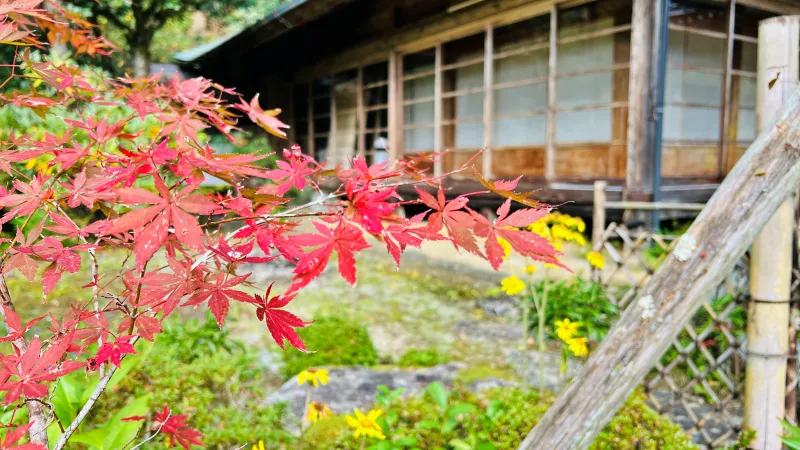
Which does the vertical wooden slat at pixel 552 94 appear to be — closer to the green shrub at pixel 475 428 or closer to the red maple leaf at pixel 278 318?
the green shrub at pixel 475 428

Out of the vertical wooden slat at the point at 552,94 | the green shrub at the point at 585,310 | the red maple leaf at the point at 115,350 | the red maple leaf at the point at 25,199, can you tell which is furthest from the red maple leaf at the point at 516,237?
the vertical wooden slat at the point at 552,94

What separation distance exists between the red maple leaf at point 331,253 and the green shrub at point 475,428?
1.13m

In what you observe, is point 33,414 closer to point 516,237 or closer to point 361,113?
point 516,237

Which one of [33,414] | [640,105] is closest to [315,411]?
[33,414]

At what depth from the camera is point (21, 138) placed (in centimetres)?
95

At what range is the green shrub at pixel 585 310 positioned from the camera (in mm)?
2420

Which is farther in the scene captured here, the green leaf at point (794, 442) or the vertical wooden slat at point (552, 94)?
the vertical wooden slat at point (552, 94)

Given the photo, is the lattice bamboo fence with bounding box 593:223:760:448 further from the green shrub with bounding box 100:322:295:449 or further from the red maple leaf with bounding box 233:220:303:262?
the green shrub with bounding box 100:322:295:449

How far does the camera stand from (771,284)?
1.51 metres

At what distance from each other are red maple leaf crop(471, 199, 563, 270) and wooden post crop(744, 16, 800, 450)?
1140 millimetres

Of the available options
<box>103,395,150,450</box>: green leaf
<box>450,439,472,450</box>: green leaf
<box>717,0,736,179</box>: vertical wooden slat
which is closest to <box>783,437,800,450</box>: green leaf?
<box>450,439,472,450</box>: green leaf

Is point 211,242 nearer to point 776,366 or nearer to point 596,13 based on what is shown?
point 776,366

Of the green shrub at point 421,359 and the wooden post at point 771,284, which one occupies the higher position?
the wooden post at point 771,284

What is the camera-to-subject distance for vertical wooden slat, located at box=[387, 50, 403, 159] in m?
6.93
